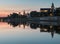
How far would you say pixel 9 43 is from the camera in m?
22.0

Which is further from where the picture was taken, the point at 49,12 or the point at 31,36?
the point at 49,12

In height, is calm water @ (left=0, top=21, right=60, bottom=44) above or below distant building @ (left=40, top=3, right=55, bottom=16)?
above

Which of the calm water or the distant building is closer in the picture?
the calm water

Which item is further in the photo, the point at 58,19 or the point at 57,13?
the point at 57,13

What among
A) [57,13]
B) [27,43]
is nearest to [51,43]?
[27,43]

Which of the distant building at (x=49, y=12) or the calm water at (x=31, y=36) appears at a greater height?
the calm water at (x=31, y=36)

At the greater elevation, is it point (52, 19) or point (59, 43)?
point (59, 43)

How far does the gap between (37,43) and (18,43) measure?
1437mm

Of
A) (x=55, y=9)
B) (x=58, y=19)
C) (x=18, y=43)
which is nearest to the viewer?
(x=18, y=43)

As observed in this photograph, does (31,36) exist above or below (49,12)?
above

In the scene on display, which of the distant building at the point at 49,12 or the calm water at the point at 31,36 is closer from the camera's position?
the calm water at the point at 31,36

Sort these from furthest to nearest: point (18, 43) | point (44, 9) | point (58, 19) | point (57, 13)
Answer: point (44, 9)
point (57, 13)
point (58, 19)
point (18, 43)

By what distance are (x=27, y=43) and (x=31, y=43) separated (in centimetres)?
31

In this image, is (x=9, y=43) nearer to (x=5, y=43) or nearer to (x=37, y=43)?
(x=5, y=43)
